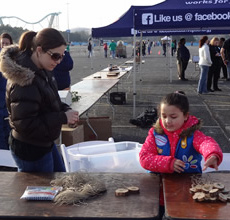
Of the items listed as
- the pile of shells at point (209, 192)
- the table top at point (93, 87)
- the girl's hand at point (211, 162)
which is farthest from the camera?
the table top at point (93, 87)

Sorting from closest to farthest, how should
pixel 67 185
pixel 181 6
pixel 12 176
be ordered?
pixel 67 185
pixel 12 176
pixel 181 6

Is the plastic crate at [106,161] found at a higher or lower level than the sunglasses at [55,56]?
lower

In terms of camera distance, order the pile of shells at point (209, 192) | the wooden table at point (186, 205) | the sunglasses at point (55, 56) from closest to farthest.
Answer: the wooden table at point (186, 205)
the pile of shells at point (209, 192)
the sunglasses at point (55, 56)

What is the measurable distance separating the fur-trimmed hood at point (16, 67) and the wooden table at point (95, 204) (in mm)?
654

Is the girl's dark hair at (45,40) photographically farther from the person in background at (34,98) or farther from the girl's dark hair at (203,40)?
the girl's dark hair at (203,40)

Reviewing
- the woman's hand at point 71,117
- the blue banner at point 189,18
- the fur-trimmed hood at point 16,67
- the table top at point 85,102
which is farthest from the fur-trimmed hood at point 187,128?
the blue banner at point 189,18

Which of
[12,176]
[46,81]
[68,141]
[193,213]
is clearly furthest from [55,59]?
[68,141]

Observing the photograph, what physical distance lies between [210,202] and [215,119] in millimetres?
6124

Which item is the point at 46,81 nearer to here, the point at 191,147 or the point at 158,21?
the point at 191,147

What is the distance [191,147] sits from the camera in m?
2.53

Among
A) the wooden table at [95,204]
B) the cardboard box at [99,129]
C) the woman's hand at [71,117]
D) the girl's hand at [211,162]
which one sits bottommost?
the cardboard box at [99,129]

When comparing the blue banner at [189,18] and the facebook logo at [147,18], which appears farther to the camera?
the facebook logo at [147,18]

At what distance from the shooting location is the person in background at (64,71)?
18.6 ft

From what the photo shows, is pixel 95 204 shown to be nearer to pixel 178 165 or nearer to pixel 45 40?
pixel 178 165
